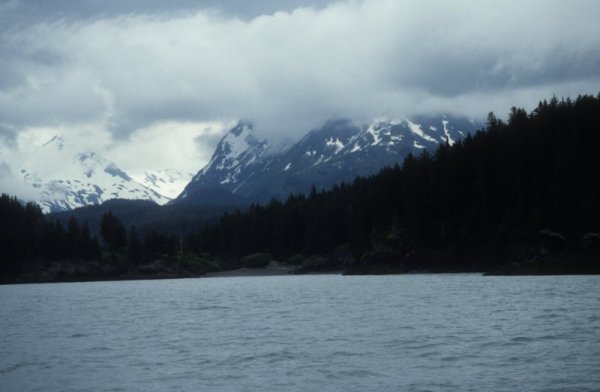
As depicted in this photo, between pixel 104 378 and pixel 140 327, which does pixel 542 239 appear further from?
pixel 104 378

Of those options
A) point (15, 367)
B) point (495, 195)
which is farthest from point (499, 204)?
point (15, 367)

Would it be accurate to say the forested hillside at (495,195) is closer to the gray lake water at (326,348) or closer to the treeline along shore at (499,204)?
the treeline along shore at (499,204)

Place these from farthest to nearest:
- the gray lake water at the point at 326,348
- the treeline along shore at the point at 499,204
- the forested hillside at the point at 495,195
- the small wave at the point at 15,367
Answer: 1. the forested hillside at the point at 495,195
2. the treeline along shore at the point at 499,204
3. the small wave at the point at 15,367
4. the gray lake water at the point at 326,348

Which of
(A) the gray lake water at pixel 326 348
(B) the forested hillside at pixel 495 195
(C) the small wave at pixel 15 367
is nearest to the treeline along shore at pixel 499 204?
(B) the forested hillside at pixel 495 195

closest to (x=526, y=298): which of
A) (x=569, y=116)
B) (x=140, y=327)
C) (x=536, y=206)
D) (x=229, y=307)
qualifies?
(x=229, y=307)

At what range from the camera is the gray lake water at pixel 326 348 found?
31516mm

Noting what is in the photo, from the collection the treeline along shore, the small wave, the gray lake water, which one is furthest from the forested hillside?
the small wave

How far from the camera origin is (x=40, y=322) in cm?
6506

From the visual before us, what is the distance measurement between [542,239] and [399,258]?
43.8 m

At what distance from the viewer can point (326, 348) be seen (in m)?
40.8

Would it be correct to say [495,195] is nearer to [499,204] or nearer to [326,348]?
[499,204]

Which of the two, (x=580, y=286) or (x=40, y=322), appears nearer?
(x=40, y=322)

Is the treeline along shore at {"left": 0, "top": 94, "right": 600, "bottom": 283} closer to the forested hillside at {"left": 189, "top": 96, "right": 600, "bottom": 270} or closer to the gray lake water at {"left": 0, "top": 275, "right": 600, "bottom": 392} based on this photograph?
the forested hillside at {"left": 189, "top": 96, "right": 600, "bottom": 270}

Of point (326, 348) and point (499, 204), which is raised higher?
point (499, 204)
